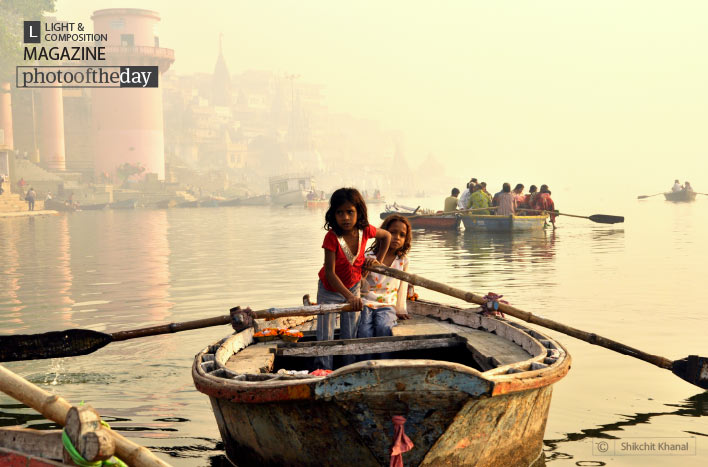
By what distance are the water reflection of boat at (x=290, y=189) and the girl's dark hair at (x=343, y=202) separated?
71.9 metres

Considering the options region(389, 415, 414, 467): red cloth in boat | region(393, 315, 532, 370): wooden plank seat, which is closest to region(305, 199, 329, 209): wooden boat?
region(393, 315, 532, 370): wooden plank seat

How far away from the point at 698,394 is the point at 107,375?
560cm

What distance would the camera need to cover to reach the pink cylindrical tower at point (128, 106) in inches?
2571

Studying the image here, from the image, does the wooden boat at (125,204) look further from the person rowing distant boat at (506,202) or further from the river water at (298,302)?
the person rowing distant boat at (506,202)

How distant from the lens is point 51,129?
62438 millimetres

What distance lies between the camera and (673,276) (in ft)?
53.4

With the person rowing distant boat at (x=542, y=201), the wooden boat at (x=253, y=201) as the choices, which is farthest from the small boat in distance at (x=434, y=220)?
the wooden boat at (x=253, y=201)

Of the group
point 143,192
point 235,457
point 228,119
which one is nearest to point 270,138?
point 228,119

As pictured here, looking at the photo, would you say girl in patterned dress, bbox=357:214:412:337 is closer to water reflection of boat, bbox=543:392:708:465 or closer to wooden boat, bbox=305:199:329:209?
water reflection of boat, bbox=543:392:708:465

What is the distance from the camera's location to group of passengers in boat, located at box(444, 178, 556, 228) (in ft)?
78.0

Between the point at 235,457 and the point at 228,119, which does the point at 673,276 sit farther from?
the point at 228,119

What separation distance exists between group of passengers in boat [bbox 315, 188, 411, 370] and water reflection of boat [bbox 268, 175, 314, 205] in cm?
7097

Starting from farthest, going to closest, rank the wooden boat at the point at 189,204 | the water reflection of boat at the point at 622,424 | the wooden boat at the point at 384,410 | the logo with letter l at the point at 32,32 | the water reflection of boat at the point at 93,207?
1. the wooden boat at the point at 189,204
2. the water reflection of boat at the point at 93,207
3. the logo with letter l at the point at 32,32
4. the water reflection of boat at the point at 622,424
5. the wooden boat at the point at 384,410

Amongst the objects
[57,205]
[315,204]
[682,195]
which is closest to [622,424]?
[57,205]
